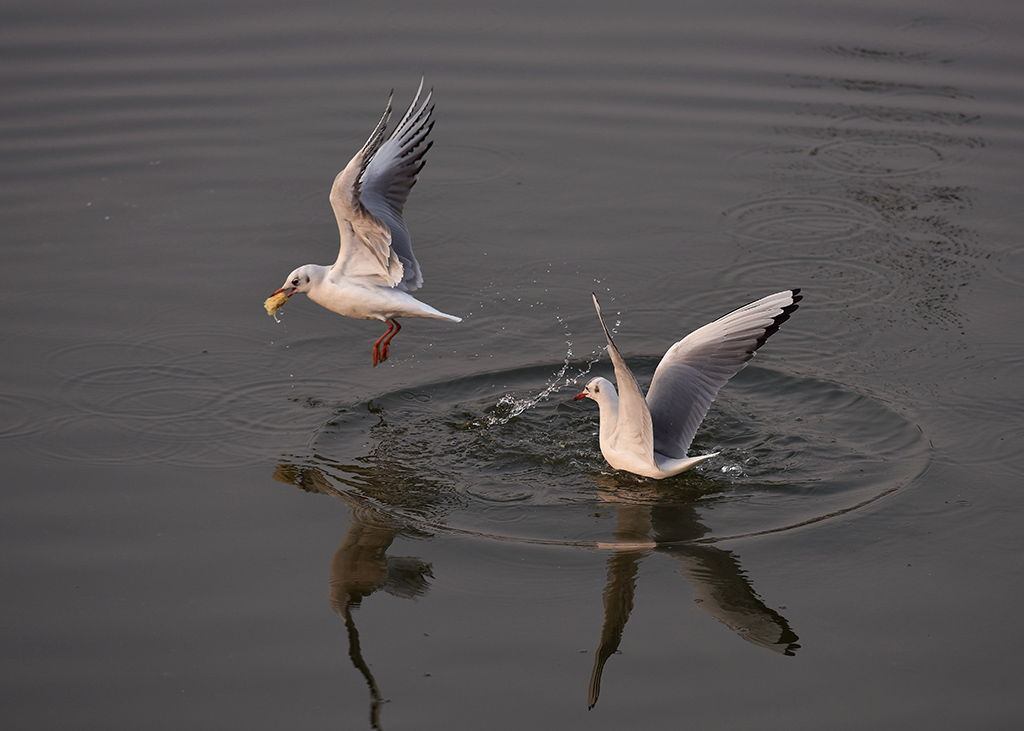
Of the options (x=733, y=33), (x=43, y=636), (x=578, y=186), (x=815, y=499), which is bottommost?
(x=43, y=636)

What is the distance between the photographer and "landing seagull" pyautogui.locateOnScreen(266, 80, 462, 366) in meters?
7.77

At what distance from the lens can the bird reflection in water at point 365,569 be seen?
5766 mm

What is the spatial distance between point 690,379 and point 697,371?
6cm

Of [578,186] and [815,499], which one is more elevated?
[578,186]

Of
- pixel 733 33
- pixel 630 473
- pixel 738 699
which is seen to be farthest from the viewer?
pixel 733 33

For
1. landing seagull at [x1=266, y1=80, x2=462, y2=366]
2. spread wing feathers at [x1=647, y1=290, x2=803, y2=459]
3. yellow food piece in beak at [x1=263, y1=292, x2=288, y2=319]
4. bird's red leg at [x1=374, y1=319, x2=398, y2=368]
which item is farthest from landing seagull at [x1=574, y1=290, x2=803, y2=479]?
yellow food piece in beak at [x1=263, y1=292, x2=288, y2=319]

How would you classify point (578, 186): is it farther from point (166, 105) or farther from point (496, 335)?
point (166, 105)

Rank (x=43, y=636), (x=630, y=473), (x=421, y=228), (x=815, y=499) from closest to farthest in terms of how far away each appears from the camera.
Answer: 1. (x=43, y=636)
2. (x=815, y=499)
3. (x=630, y=473)
4. (x=421, y=228)

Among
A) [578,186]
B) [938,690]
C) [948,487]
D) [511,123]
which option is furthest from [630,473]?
[511,123]

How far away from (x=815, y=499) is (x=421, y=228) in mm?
4361

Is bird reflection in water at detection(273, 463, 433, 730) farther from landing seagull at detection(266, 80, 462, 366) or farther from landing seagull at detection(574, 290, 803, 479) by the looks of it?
landing seagull at detection(266, 80, 462, 366)

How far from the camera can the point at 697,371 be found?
7.01 metres

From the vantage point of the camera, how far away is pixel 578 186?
10.4 m

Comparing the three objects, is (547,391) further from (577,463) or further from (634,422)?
(634,422)
